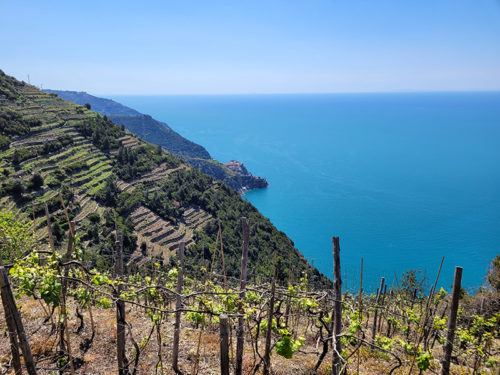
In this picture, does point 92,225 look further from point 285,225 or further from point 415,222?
point 415,222

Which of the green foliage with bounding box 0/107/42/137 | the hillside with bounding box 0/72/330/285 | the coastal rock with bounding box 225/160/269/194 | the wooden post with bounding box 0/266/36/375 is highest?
the green foliage with bounding box 0/107/42/137

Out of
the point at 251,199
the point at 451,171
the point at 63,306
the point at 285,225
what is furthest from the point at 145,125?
the point at 63,306

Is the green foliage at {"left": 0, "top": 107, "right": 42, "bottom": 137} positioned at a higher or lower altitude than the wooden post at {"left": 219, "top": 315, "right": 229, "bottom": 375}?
higher

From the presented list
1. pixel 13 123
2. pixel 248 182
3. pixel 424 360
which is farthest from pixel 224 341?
pixel 248 182

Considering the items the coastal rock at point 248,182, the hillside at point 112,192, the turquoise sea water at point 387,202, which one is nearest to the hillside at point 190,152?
the coastal rock at point 248,182

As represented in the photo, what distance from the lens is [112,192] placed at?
41281 millimetres

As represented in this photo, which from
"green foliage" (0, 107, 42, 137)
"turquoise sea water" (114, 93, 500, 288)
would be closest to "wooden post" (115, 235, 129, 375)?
"turquoise sea water" (114, 93, 500, 288)

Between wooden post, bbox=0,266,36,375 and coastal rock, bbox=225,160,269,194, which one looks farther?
coastal rock, bbox=225,160,269,194

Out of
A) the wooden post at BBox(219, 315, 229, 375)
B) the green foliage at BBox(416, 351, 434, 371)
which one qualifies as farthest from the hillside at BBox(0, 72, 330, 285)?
the green foliage at BBox(416, 351, 434, 371)

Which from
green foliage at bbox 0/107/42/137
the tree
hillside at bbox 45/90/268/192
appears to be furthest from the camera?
hillside at bbox 45/90/268/192

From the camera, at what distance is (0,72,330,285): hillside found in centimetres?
Answer: 3422

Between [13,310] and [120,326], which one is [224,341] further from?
[13,310]

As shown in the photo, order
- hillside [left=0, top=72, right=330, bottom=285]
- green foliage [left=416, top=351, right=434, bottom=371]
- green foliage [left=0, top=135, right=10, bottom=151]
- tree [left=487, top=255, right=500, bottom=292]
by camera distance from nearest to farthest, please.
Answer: green foliage [left=416, top=351, right=434, bottom=371] → tree [left=487, top=255, right=500, bottom=292] → hillside [left=0, top=72, right=330, bottom=285] → green foliage [left=0, top=135, right=10, bottom=151]

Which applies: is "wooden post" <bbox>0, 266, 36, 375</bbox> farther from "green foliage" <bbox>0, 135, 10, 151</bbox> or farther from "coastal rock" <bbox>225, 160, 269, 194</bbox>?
"coastal rock" <bbox>225, 160, 269, 194</bbox>
